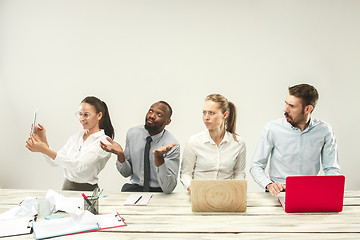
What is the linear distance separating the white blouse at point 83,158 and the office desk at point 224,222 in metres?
0.51

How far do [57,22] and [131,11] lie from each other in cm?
89

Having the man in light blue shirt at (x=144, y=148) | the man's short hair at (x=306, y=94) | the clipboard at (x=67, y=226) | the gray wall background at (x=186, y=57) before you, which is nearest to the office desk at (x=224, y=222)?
the clipboard at (x=67, y=226)

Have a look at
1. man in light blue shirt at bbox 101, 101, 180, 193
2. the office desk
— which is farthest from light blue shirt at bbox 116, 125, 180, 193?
the office desk

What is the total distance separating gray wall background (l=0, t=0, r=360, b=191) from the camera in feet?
11.9

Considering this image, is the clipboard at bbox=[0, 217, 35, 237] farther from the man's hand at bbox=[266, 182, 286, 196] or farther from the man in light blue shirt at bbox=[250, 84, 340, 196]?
the man in light blue shirt at bbox=[250, 84, 340, 196]

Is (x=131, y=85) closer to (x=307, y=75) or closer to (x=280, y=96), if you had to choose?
(x=280, y=96)

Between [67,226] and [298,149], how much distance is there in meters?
1.89

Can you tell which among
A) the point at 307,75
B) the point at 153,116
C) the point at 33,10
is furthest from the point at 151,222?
the point at 33,10

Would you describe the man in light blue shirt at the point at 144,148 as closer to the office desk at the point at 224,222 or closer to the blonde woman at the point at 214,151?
the blonde woman at the point at 214,151

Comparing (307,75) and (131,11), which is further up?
(131,11)

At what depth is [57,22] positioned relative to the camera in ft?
12.1

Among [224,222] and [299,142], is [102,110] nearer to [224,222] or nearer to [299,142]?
[224,222]

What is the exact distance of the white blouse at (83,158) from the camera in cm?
253

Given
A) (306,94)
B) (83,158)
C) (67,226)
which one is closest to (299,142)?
(306,94)
